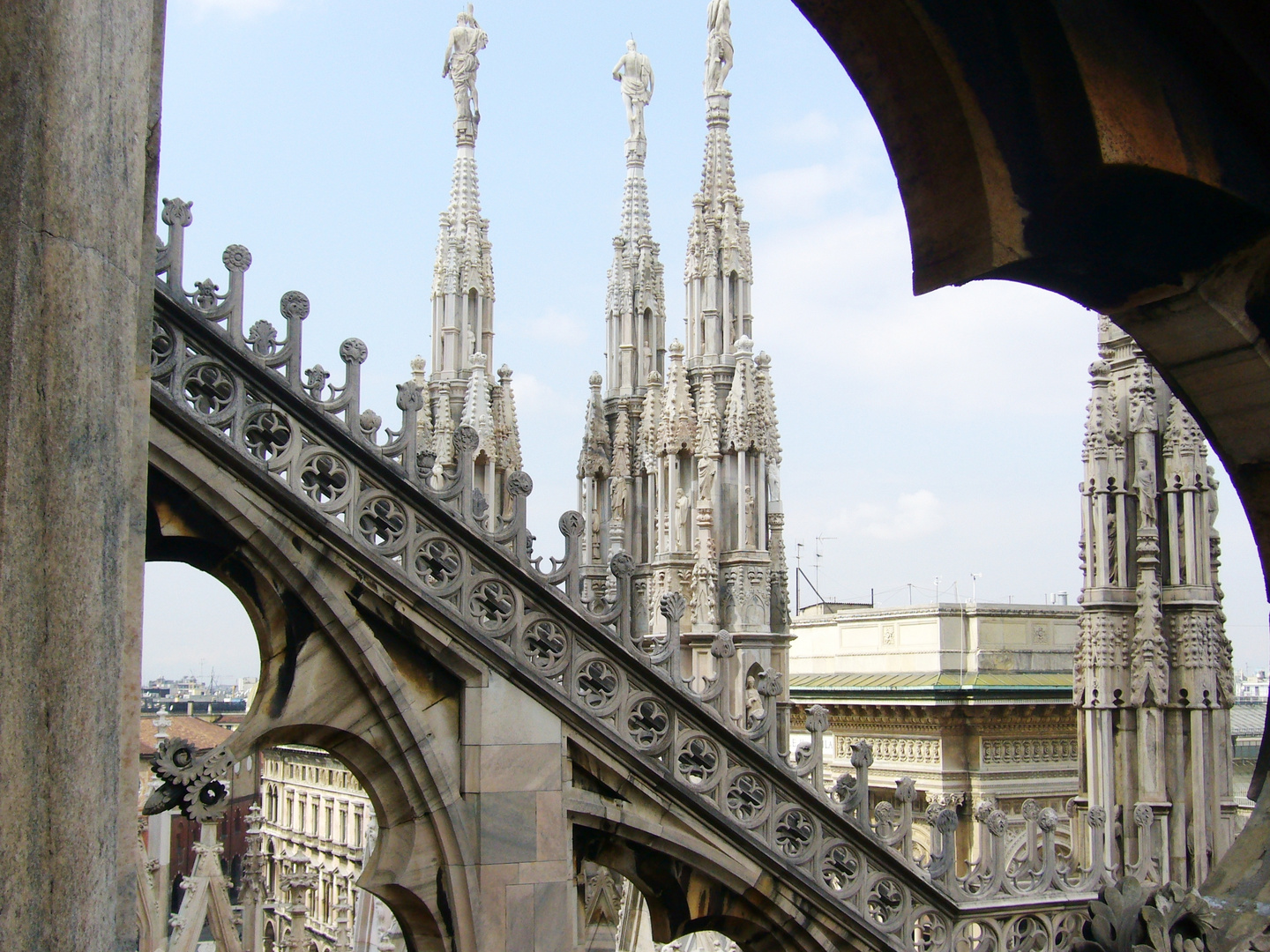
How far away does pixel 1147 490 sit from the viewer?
9.76 metres

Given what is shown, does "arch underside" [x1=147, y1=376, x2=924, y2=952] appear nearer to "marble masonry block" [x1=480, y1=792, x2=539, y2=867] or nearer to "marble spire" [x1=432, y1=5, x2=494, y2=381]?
"marble masonry block" [x1=480, y1=792, x2=539, y2=867]

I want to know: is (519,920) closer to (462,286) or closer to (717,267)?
(717,267)

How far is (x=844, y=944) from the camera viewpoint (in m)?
7.66

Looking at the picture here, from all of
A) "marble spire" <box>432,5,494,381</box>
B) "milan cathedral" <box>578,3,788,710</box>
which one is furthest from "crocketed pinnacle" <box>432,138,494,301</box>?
"milan cathedral" <box>578,3,788,710</box>

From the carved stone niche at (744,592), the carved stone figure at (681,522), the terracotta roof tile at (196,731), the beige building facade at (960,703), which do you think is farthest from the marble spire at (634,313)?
the terracotta roof tile at (196,731)

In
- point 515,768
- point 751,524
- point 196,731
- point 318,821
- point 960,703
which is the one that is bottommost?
point 318,821

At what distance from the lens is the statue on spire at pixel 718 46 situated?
24.4 m

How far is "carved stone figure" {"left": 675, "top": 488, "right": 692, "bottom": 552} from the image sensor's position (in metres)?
21.4

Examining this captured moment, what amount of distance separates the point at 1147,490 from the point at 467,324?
19.3 m

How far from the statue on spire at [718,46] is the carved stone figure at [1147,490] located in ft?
53.6

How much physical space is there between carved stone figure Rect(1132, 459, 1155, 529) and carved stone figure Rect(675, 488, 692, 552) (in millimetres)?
12014

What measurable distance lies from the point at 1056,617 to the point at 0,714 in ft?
99.2

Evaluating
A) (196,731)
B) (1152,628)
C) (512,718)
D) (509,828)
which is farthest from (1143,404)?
(196,731)

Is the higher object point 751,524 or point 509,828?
point 751,524
